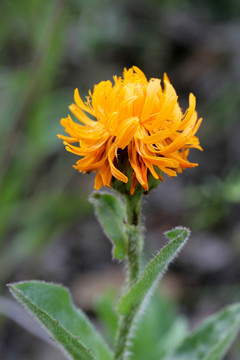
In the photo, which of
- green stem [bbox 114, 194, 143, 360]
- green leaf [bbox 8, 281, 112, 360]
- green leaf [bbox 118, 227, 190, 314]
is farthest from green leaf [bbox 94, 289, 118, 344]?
green leaf [bbox 118, 227, 190, 314]

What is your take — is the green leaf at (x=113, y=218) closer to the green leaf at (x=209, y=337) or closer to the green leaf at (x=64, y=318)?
the green leaf at (x=64, y=318)

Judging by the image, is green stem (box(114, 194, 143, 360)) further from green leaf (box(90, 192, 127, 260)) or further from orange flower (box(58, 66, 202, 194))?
orange flower (box(58, 66, 202, 194))

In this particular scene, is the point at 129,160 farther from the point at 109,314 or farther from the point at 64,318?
the point at 109,314

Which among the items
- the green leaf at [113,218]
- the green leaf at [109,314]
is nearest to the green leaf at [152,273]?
the green leaf at [113,218]

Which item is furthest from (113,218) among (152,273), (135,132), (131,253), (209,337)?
(209,337)

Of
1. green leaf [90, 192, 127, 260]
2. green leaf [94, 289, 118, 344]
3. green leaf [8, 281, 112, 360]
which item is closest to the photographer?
green leaf [8, 281, 112, 360]

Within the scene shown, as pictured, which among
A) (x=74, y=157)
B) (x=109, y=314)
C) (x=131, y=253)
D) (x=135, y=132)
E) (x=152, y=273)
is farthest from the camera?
(x=74, y=157)
